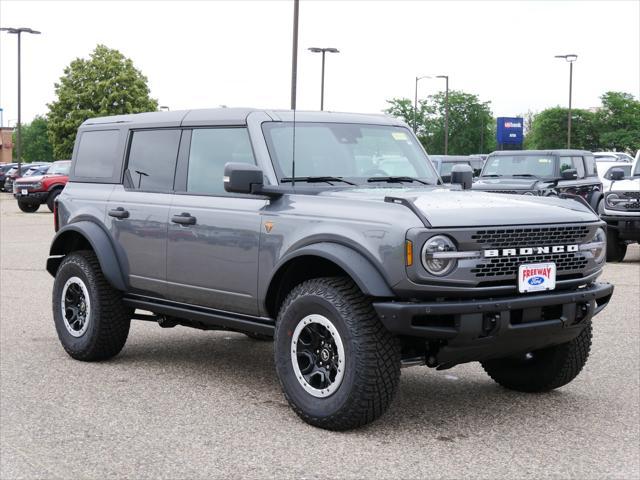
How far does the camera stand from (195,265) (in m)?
6.37

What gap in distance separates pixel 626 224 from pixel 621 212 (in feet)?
0.70

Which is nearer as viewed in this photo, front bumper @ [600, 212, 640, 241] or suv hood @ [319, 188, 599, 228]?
suv hood @ [319, 188, 599, 228]

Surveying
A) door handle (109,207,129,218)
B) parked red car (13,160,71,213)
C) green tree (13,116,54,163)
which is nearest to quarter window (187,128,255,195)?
door handle (109,207,129,218)

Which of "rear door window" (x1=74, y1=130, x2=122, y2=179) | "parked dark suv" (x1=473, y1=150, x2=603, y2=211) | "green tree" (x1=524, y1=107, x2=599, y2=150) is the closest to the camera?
"rear door window" (x1=74, y1=130, x2=122, y2=179)

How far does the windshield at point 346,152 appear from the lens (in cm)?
623

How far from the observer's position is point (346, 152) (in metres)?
6.44

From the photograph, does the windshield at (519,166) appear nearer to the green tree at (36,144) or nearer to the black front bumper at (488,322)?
the black front bumper at (488,322)

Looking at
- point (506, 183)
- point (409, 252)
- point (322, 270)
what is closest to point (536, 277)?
point (409, 252)

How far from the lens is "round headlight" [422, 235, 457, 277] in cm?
501

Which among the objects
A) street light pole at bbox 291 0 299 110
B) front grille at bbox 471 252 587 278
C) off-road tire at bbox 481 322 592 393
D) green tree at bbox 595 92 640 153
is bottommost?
off-road tire at bbox 481 322 592 393

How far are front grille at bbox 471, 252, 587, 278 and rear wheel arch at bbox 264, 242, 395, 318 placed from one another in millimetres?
504

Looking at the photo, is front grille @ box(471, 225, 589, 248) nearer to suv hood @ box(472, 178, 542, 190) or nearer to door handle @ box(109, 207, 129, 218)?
door handle @ box(109, 207, 129, 218)

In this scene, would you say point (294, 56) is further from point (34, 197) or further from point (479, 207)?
point (479, 207)

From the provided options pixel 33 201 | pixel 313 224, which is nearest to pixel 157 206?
pixel 313 224
